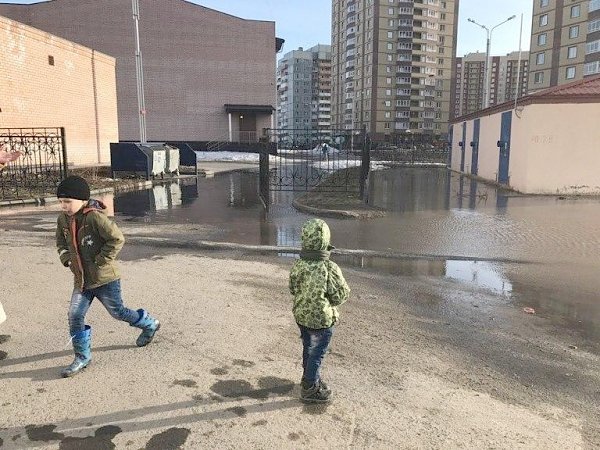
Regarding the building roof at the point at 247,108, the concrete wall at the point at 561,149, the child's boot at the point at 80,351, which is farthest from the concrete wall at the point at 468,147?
the building roof at the point at 247,108

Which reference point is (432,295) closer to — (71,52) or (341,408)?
(341,408)

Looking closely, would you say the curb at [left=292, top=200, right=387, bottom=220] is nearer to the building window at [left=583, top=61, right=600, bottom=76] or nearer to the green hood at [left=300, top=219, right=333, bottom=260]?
the green hood at [left=300, top=219, right=333, bottom=260]

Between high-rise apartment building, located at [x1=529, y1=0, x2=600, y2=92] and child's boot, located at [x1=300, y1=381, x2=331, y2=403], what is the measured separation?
224 ft

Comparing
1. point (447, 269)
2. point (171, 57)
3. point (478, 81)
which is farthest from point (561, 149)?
point (478, 81)

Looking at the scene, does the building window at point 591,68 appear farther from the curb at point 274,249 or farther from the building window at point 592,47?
the curb at point 274,249

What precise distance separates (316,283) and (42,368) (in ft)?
7.23

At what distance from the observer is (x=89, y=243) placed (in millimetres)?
3566

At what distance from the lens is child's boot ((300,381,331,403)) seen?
3.31 metres

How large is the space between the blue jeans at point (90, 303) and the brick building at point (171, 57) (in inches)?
1828

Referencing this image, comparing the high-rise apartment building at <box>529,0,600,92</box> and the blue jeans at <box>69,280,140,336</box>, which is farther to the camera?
the high-rise apartment building at <box>529,0,600,92</box>

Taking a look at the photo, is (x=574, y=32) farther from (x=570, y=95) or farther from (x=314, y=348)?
(x=314, y=348)

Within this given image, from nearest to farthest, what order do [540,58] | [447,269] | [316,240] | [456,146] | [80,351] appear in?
[316,240] < [80,351] < [447,269] < [456,146] < [540,58]

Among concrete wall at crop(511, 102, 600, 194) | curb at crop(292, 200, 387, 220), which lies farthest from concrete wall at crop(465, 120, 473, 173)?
curb at crop(292, 200, 387, 220)

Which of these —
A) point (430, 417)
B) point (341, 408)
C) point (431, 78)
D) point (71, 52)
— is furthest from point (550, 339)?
point (431, 78)
